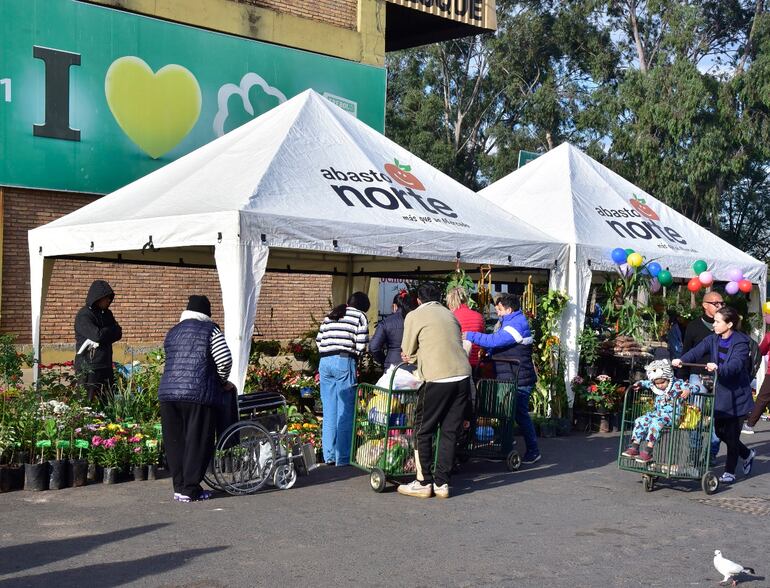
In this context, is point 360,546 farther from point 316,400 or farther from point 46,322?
point 46,322

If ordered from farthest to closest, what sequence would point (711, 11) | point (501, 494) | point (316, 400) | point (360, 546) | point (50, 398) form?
point (711, 11) < point (316, 400) < point (50, 398) < point (501, 494) < point (360, 546)

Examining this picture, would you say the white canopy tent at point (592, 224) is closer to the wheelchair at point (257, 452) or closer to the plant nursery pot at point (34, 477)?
the wheelchair at point (257, 452)

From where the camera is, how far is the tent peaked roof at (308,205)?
9430 mm

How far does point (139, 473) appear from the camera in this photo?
8758 mm

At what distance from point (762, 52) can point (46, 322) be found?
29.4 metres

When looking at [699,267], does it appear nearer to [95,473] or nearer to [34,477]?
[95,473]

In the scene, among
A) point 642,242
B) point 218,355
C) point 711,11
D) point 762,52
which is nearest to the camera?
point 218,355

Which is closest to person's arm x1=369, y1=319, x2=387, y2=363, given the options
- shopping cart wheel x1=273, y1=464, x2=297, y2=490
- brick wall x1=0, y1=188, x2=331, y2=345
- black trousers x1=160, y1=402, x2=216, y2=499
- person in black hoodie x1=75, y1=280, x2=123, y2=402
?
shopping cart wheel x1=273, y1=464, x2=297, y2=490

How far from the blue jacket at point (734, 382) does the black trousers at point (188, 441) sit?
4.74 m

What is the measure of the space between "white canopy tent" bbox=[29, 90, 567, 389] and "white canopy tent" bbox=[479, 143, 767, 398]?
0.55 meters

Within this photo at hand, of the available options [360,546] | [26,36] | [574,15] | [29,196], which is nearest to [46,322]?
[29,196]

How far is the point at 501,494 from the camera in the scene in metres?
8.75

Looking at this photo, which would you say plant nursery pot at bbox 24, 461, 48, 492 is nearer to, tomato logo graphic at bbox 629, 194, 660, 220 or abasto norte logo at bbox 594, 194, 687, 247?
abasto norte logo at bbox 594, 194, 687, 247

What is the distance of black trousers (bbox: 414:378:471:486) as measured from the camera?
8328 millimetres
